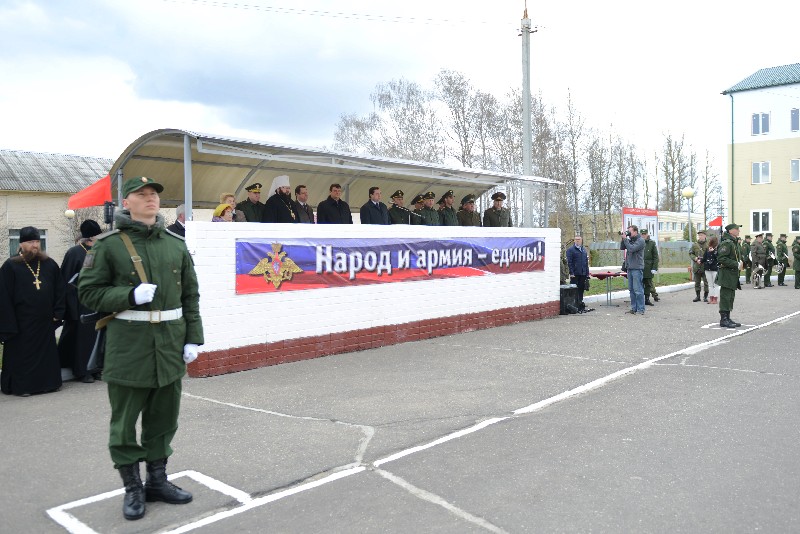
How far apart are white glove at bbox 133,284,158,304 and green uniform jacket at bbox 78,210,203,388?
0.22ft

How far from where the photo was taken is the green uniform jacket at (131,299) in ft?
13.6

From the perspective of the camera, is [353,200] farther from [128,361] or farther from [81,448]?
[128,361]

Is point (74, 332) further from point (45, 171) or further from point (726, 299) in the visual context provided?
point (45, 171)

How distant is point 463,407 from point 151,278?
3.69 meters

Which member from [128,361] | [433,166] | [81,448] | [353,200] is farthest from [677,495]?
[353,200]

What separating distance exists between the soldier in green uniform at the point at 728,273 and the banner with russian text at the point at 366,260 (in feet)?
11.9

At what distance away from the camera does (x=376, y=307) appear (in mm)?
10945

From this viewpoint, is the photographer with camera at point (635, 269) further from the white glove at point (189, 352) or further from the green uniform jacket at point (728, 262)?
the white glove at point (189, 352)

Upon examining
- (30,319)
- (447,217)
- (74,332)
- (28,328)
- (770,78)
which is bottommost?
(74,332)

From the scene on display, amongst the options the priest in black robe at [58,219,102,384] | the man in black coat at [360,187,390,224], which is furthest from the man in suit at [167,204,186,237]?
the man in black coat at [360,187,390,224]

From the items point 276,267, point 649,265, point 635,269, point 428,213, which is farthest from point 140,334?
point 649,265

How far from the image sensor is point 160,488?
4.37 metres

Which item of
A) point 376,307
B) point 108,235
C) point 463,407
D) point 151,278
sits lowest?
point 463,407

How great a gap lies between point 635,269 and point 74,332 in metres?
12.0
